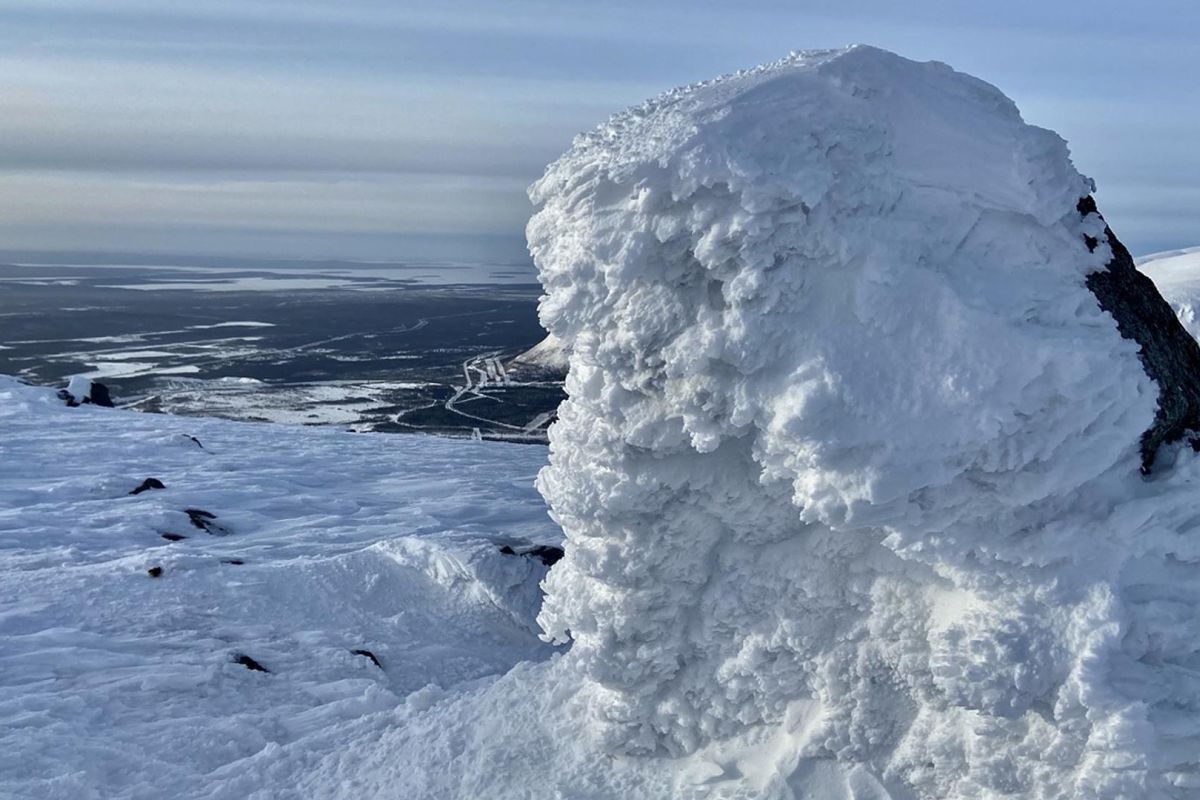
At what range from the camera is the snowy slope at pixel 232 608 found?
22.7ft

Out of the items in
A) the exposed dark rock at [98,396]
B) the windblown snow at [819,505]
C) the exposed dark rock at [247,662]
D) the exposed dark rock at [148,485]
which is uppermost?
the windblown snow at [819,505]

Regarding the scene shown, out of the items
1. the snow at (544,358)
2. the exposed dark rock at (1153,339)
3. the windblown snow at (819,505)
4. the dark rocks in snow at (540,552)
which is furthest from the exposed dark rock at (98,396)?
the snow at (544,358)

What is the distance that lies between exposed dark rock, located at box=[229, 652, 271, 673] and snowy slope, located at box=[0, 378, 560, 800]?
0.22 ft

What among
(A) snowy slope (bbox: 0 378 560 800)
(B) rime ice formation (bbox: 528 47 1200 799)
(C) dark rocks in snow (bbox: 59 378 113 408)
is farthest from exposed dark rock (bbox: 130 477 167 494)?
(B) rime ice formation (bbox: 528 47 1200 799)

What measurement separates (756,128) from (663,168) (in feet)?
1.59

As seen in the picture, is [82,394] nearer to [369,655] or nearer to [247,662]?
[247,662]

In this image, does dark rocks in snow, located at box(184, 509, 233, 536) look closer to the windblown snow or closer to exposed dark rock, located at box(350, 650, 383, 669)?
exposed dark rock, located at box(350, 650, 383, 669)

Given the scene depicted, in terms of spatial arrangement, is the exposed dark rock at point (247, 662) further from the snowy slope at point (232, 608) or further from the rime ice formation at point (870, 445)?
the rime ice formation at point (870, 445)

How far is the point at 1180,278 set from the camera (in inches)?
489

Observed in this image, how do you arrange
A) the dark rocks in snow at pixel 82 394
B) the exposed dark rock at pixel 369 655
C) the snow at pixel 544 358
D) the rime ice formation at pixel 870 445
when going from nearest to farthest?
the rime ice formation at pixel 870 445
the exposed dark rock at pixel 369 655
the dark rocks in snow at pixel 82 394
the snow at pixel 544 358

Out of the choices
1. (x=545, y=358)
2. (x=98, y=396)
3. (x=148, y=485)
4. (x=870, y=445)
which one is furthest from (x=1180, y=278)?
(x=545, y=358)

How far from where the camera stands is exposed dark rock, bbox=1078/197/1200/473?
5156 millimetres

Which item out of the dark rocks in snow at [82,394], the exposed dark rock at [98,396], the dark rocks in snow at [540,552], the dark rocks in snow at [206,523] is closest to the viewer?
the dark rocks in snow at [540,552]

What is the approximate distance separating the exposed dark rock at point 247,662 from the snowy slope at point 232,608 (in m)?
0.07
